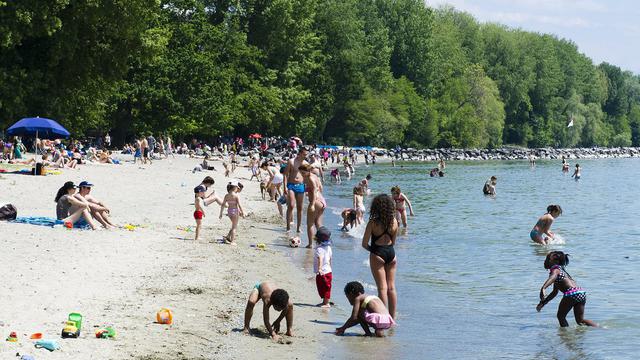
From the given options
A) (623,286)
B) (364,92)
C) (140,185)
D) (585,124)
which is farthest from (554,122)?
(623,286)

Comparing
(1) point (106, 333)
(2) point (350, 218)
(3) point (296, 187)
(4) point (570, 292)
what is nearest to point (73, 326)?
(1) point (106, 333)

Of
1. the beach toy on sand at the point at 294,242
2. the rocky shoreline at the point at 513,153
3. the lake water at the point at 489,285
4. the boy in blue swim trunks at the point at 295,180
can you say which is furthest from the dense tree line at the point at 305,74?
the beach toy on sand at the point at 294,242

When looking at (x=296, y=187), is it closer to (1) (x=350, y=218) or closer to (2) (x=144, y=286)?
(1) (x=350, y=218)

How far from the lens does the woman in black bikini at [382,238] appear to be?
12414 millimetres

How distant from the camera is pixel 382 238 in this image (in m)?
12.5

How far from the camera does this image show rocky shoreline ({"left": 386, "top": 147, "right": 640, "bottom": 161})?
113 meters

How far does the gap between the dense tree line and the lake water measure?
13.5 m

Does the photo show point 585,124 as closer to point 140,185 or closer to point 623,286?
point 140,185

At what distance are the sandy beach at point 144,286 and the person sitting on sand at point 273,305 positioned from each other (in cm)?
20

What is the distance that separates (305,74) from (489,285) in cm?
7510

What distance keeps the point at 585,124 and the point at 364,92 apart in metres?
67.0

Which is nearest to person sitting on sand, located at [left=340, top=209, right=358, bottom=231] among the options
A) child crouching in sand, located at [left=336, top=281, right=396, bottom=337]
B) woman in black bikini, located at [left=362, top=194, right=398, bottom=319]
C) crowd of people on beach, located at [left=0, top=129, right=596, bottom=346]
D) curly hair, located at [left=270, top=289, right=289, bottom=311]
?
crowd of people on beach, located at [left=0, top=129, right=596, bottom=346]

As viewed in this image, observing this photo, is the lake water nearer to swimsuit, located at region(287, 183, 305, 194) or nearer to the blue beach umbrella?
swimsuit, located at region(287, 183, 305, 194)

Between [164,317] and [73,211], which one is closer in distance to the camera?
[164,317]
